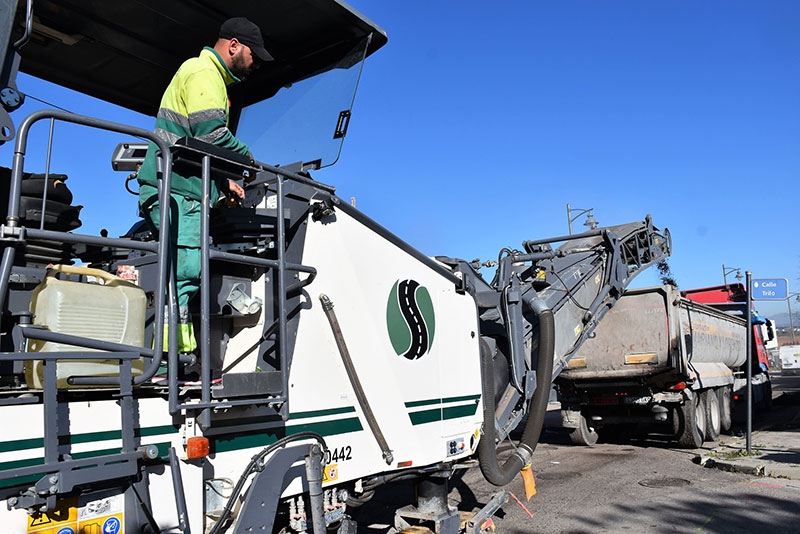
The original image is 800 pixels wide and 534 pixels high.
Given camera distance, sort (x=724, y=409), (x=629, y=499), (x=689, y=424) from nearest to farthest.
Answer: (x=629, y=499) < (x=689, y=424) < (x=724, y=409)

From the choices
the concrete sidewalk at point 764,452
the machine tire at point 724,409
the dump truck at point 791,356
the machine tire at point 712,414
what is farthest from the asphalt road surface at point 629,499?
the dump truck at point 791,356

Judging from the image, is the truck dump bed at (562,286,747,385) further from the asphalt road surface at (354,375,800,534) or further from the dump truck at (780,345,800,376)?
the dump truck at (780,345,800,376)

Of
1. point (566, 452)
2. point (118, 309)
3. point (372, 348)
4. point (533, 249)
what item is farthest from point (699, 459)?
point (118, 309)

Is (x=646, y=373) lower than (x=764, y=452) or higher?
higher

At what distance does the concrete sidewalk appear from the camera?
26.9 feet

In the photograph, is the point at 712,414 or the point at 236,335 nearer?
the point at 236,335

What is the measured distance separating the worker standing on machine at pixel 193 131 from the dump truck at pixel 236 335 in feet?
0.34

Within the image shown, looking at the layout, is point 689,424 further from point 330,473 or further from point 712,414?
point 330,473

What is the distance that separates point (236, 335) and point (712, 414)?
35.0ft

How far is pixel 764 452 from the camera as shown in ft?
31.3

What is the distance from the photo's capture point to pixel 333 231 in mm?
3412

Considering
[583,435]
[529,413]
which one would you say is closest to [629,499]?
[529,413]

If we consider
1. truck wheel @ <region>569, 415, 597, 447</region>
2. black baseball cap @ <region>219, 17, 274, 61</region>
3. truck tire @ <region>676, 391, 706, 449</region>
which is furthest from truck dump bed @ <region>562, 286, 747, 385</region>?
black baseball cap @ <region>219, 17, 274, 61</region>

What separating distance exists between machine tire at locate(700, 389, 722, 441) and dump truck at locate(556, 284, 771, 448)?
0.06 feet
